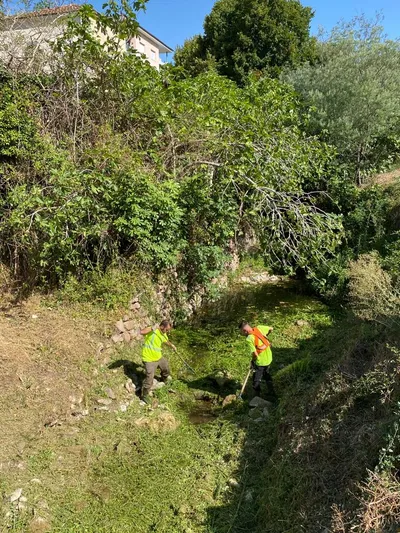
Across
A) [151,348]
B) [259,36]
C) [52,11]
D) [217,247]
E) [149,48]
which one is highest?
[149,48]

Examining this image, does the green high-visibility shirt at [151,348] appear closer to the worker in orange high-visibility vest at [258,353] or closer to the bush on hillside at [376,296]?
the worker in orange high-visibility vest at [258,353]

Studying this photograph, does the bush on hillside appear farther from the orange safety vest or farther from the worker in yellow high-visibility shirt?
the worker in yellow high-visibility shirt

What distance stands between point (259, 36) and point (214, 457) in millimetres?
22613

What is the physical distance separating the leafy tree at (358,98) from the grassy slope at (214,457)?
382 inches

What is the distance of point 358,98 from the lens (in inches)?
576

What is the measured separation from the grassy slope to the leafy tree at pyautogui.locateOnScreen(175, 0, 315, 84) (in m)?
19.0

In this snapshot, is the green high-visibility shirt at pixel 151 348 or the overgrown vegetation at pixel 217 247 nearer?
the overgrown vegetation at pixel 217 247

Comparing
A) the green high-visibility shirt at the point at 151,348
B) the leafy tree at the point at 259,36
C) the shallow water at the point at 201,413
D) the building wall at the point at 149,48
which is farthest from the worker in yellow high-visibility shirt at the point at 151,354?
the building wall at the point at 149,48

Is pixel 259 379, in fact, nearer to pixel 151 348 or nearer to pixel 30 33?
pixel 151 348

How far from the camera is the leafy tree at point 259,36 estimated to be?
72.5 feet

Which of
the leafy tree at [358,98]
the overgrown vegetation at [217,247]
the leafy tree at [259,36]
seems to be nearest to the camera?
the overgrown vegetation at [217,247]

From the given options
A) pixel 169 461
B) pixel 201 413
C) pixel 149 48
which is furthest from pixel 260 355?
pixel 149 48

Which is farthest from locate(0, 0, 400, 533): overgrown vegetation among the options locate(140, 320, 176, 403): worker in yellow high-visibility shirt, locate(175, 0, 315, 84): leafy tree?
locate(175, 0, 315, 84): leafy tree

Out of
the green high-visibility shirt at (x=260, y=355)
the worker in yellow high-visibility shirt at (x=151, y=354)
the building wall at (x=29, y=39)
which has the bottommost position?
the worker in yellow high-visibility shirt at (x=151, y=354)
